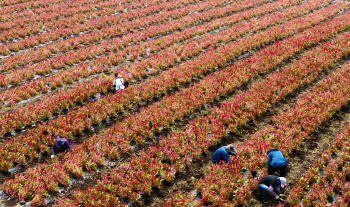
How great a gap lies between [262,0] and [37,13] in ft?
80.7

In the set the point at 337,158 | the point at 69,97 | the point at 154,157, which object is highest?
the point at 69,97

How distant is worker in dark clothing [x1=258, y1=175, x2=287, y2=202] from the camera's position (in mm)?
Result: 7004

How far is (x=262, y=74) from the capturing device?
14445 millimetres

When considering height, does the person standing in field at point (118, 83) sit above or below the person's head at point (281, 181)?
above

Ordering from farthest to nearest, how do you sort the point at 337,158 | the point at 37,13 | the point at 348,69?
the point at 37,13, the point at 348,69, the point at 337,158

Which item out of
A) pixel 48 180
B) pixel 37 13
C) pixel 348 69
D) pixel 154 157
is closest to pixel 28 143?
pixel 48 180

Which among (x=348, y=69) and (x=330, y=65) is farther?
(x=330, y=65)

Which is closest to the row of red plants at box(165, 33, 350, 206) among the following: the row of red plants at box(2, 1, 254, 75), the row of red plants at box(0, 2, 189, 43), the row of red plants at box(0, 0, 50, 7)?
the row of red plants at box(2, 1, 254, 75)

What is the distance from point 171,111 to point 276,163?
15.9ft

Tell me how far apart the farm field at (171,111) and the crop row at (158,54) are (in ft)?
0.24

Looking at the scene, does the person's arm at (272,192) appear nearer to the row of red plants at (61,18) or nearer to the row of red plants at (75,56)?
the row of red plants at (75,56)

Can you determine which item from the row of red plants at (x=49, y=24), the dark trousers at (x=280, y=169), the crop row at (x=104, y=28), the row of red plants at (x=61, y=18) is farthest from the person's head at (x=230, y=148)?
the row of red plants at (x=61, y=18)

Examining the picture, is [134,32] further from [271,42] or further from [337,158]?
[337,158]

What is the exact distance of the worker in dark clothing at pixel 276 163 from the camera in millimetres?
7457
